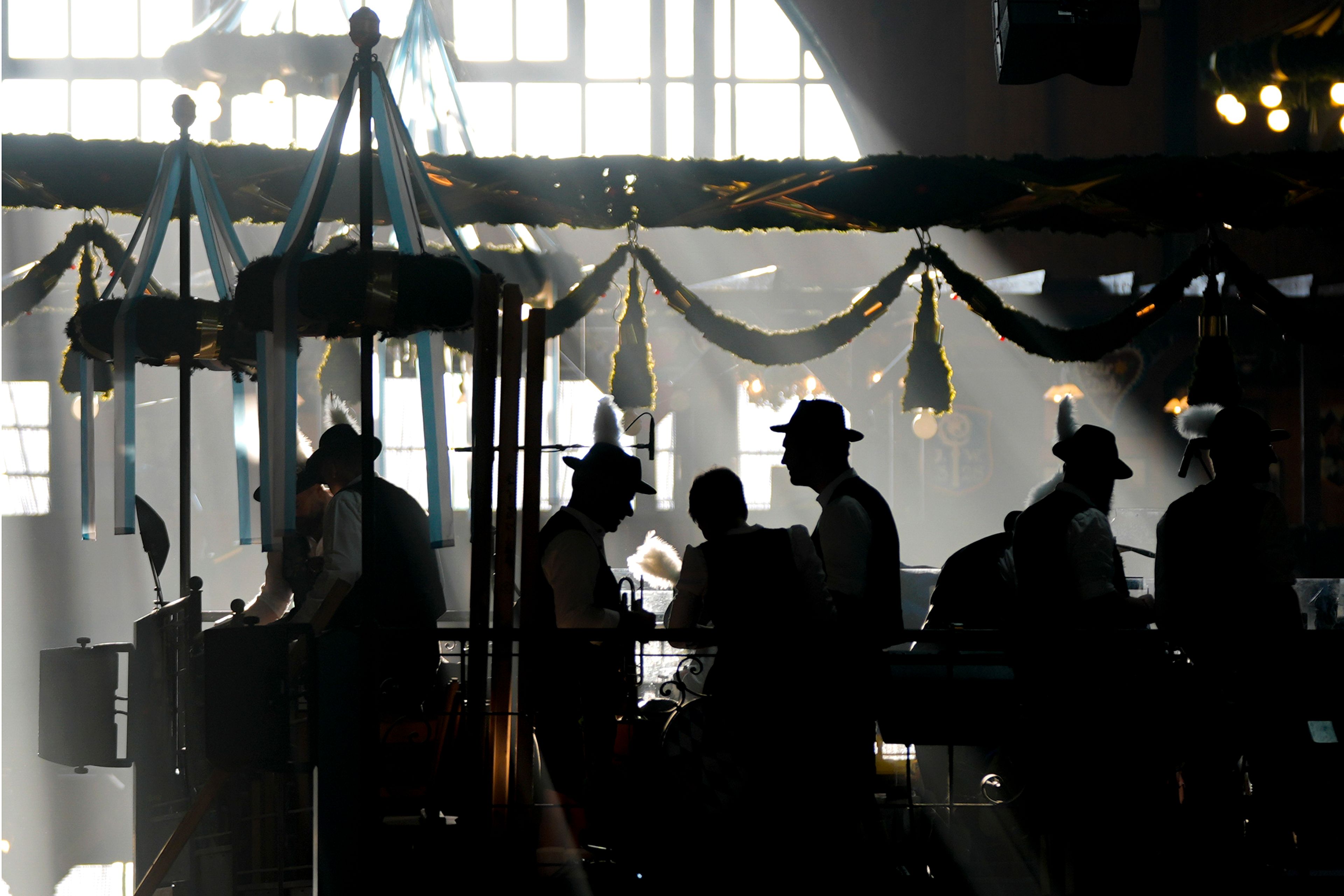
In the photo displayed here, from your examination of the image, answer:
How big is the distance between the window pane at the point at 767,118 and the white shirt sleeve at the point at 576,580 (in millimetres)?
10632

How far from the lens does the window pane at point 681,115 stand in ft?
43.2

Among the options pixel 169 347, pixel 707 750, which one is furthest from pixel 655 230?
pixel 707 750

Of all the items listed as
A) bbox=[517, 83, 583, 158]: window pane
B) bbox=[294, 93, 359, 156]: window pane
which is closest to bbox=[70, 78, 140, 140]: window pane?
bbox=[294, 93, 359, 156]: window pane

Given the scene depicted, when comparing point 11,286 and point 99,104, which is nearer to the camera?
point 11,286

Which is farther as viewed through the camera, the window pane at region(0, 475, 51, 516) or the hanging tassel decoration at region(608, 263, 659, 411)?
the window pane at region(0, 475, 51, 516)

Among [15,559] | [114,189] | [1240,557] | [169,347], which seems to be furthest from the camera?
[15,559]

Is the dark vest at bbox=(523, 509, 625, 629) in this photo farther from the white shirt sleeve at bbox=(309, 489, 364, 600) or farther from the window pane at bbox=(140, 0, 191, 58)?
the window pane at bbox=(140, 0, 191, 58)

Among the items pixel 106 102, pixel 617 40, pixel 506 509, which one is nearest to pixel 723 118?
pixel 617 40

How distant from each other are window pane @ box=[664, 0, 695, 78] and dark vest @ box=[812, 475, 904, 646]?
11009 millimetres

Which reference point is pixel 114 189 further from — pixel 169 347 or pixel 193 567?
pixel 193 567

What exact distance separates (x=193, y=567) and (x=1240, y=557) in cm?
1158

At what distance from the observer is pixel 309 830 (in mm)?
3377

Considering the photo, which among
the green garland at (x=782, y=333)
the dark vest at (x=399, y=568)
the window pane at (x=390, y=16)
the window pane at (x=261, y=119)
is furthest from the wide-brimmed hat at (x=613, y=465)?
the window pane at (x=261, y=119)

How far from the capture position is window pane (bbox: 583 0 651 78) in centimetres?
1321
